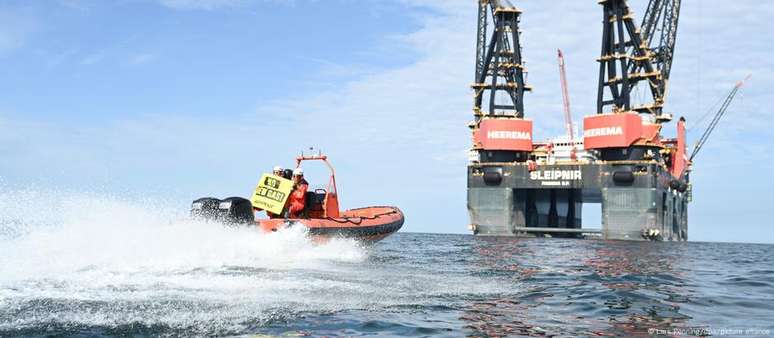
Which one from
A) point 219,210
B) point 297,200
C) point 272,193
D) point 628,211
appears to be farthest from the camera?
point 628,211

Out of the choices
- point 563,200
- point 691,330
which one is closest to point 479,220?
point 563,200

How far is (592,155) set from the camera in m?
62.2

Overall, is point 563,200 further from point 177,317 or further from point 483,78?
point 177,317

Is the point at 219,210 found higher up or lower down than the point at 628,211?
lower down

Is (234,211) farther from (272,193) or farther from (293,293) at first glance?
(293,293)

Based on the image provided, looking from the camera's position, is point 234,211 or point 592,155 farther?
point 592,155

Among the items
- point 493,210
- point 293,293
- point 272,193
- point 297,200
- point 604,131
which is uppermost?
point 604,131

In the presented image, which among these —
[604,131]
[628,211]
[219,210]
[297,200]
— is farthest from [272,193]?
[604,131]

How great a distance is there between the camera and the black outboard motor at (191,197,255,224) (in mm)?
16641

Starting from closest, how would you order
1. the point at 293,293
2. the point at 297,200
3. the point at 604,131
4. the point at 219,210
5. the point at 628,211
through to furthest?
the point at 293,293, the point at 219,210, the point at 297,200, the point at 628,211, the point at 604,131

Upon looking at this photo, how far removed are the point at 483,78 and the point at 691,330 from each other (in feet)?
190

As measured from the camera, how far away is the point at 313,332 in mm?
8086

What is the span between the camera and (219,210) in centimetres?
1677

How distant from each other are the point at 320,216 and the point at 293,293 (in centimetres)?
1247
